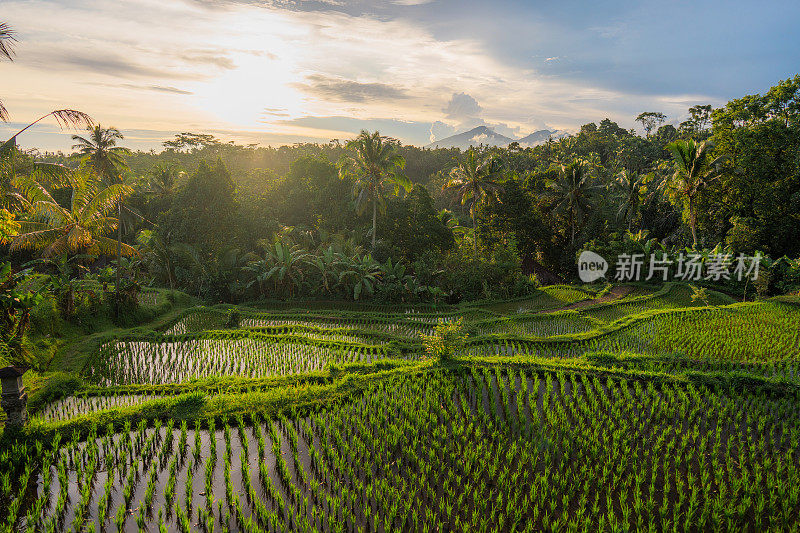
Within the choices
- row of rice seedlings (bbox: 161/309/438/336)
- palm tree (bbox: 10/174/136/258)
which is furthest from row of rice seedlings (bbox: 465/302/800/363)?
palm tree (bbox: 10/174/136/258)

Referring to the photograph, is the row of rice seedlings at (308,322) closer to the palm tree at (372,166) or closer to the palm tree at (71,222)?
the palm tree at (71,222)

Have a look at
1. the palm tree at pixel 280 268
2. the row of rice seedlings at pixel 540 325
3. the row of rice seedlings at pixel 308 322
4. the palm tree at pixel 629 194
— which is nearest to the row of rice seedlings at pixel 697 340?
the row of rice seedlings at pixel 540 325

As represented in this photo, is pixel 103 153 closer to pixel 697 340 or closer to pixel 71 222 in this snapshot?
pixel 71 222

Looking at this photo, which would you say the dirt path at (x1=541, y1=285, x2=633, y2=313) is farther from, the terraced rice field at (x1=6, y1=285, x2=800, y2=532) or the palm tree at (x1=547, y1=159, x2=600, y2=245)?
the terraced rice field at (x1=6, y1=285, x2=800, y2=532)

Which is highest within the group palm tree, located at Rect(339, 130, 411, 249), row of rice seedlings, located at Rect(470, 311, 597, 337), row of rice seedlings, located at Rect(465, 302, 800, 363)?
palm tree, located at Rect(339, 130, 411, 249)

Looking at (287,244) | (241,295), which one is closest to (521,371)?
(287,244)
